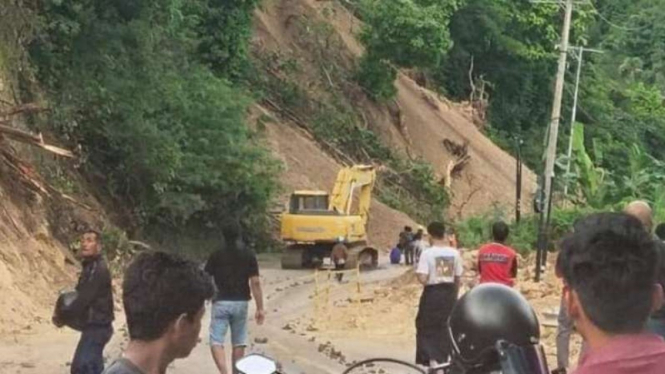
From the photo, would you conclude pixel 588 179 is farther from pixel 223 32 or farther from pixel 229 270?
pixel 229 270

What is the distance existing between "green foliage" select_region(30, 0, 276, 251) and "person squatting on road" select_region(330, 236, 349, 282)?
276cm

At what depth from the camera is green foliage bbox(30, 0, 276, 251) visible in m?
30.2

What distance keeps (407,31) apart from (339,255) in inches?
740

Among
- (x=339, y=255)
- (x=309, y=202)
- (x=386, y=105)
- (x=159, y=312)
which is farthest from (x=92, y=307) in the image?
(x=386, y=105)

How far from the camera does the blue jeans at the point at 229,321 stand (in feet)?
41.5

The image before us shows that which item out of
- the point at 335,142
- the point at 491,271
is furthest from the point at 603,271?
the point at 335,142

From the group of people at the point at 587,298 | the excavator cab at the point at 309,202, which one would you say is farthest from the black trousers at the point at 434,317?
the excavator cab at the point at 309,202

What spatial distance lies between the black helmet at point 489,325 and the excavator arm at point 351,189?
3448 centimetres

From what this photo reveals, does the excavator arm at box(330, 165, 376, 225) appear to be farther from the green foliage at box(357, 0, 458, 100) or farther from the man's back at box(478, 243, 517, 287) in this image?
the man's back at box(478, 243, 517, 287)

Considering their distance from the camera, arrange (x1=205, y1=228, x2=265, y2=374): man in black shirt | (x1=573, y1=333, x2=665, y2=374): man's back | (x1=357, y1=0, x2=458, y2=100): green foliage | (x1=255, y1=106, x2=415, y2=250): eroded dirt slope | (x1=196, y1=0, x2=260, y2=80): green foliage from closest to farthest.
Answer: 1. (x1=573, y1=333, x2=665, y2=374): man's back
2. (x1=205, y1=228, x2=265, y2=374): man in black shirt
3. (x1=196, y1=0, x2=260, y2=80): green foliage
4. (x1=255, y1=106, x2=415, y2=250): eroded dirt slope
5. (x1=357, y1=0, x2=458, y2=100): green foliage

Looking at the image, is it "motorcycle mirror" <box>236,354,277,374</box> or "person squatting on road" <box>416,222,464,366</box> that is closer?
"motorcycle mirror" <box>236,354,277,374</box>

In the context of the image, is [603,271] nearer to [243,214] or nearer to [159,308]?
[159,308]

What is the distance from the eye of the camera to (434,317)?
42.5 feet

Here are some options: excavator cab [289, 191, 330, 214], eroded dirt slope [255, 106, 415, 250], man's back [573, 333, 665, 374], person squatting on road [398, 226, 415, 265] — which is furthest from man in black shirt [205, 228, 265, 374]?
eroded dirt slope [255, 106, 415, 250]
